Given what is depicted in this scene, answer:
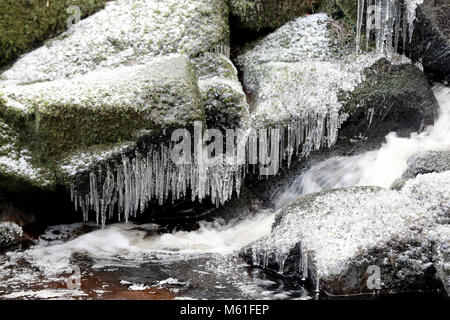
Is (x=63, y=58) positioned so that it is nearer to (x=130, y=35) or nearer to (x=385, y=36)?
(x=130, y=35)

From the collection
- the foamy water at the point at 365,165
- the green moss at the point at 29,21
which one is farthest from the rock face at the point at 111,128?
the green moss at the point at 29,21

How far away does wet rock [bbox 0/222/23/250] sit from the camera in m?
6.03

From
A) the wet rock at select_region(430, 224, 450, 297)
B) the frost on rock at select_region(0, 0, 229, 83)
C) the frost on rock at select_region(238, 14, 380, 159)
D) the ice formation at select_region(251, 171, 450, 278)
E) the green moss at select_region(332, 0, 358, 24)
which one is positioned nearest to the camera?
the wet rock at select_region(430, 224, 450, 297)

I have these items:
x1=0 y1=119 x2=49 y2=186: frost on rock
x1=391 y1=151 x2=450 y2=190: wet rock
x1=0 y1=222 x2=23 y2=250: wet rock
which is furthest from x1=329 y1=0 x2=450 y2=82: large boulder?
x1=0 y1=222 x2=23 y2=250: wet rock

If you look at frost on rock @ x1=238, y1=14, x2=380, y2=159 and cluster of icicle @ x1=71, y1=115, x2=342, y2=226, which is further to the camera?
frost on rock @ x1=238, y1=14, x2=380, y2=159

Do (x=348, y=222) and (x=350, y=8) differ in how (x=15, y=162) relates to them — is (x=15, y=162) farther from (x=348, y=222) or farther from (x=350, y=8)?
(x=350, y=8)

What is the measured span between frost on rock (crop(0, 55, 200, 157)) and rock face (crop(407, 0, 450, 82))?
3.76 m

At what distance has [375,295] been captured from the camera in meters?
4.56

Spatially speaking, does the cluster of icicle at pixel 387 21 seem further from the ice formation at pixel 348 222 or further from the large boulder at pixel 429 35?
the ice formation at pixel 348 222

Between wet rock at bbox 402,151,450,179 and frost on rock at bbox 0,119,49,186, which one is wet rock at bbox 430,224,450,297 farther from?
frost on rock at bbox 0,119,49,186

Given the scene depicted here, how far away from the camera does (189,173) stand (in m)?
6.49

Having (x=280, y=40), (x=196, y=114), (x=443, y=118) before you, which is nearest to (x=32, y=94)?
(x=196, y=114)

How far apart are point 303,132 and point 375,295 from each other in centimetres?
303
